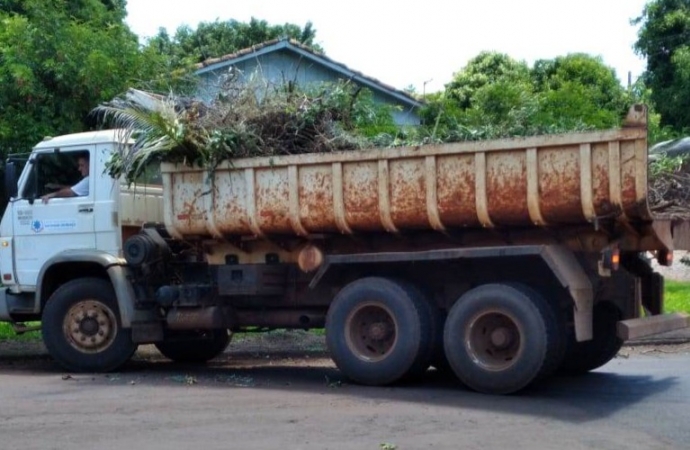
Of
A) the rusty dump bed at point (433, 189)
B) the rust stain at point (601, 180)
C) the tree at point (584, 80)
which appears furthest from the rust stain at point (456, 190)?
the tree at point (584, 80)

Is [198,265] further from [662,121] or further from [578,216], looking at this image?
[662,121]

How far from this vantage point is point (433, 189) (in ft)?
33.5

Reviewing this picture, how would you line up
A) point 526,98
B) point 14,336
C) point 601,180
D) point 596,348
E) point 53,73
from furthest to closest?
point 14,336 < point 53,73 < point 526,98 < point 596,348 < point 601,180

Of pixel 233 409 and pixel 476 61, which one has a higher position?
pixel 476 61

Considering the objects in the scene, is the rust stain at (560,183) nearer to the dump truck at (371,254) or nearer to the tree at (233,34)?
the dump truck at (371,254)

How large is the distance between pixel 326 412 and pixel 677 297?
10.0 meters

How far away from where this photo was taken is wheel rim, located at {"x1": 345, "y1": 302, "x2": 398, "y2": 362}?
10.6 metres

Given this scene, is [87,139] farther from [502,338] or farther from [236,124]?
[502,338]

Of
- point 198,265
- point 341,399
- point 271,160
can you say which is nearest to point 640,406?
point 341,399

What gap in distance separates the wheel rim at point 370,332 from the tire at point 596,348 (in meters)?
1.82

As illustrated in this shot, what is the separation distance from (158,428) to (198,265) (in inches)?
141

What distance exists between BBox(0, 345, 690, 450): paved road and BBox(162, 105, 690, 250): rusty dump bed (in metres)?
1.51

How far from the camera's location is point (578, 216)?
9.67m

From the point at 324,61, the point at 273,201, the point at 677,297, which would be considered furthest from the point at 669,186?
the point at 324,61
